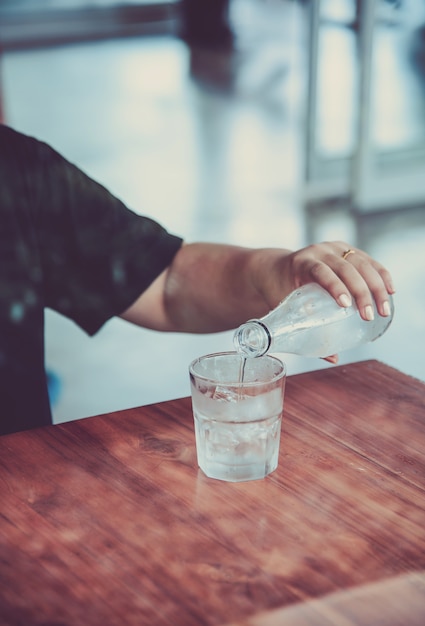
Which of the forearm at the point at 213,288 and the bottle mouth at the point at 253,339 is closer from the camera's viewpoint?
the bottle mouth at the point at 253,339

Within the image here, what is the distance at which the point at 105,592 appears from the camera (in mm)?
709

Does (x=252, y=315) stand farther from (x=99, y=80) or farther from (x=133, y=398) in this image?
(x=99, y=80)

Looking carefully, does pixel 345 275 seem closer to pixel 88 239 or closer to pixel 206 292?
pixel 206 292

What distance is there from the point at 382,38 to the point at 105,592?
3597mm

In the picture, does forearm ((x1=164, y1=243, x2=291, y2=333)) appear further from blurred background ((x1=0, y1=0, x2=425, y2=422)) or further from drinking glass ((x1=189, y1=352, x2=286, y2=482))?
blurred background ((x1=0, y1=0, x2=425, y2=422))

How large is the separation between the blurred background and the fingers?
1274mm

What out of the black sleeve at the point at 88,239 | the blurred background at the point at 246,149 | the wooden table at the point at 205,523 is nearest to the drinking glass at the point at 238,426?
the wooden table at the point at 205,523

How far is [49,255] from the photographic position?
1278 mm

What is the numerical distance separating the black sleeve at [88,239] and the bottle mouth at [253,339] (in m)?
0.38

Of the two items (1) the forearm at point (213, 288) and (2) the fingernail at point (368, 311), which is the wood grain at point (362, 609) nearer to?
(2) the fingernail at point (368, 311)

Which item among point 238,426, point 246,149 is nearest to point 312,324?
point 238,426

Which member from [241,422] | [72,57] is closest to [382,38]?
[241,422]

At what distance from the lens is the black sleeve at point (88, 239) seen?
1257 mm

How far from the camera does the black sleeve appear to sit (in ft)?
4.12
